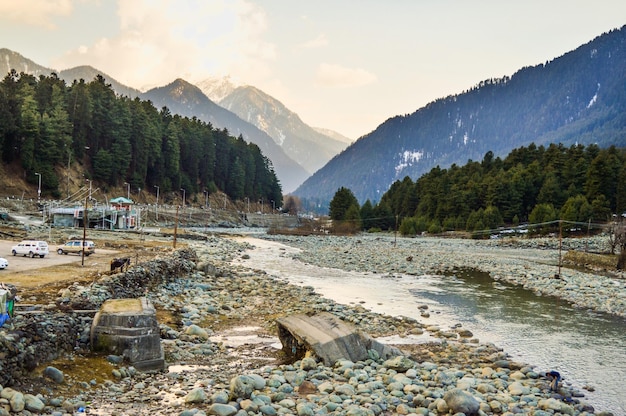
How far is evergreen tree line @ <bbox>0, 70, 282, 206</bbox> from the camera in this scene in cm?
8694

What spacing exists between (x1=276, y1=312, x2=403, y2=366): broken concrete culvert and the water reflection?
230 inches

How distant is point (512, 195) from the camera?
4382 inches

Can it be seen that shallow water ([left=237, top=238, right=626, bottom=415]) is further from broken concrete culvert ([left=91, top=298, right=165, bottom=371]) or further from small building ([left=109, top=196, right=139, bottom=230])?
small building ([left=109, top=196, right=139, bottom=230])

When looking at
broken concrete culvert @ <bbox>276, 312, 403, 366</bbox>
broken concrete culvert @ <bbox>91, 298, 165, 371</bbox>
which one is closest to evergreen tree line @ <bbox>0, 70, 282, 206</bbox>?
broken concrete culvert @ <bbox>91, 298, 165, 371</bbox>

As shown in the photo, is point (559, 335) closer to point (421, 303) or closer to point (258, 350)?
point (421, 303)

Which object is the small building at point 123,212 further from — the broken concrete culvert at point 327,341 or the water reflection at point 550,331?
the broken concrete culvert at point 327,341

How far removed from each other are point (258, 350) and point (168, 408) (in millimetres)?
6052

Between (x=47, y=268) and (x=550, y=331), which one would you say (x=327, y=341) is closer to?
(x=550, y=331)

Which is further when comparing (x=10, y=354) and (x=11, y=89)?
(x=11, y=89)

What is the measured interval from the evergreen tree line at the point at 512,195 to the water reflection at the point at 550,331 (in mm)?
64777

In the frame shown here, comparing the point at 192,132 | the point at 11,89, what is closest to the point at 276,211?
the point at 192,132

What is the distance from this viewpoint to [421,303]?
2802cm

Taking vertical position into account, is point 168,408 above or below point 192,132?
below

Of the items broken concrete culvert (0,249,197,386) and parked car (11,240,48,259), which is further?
parked car (11,240,48,259)
